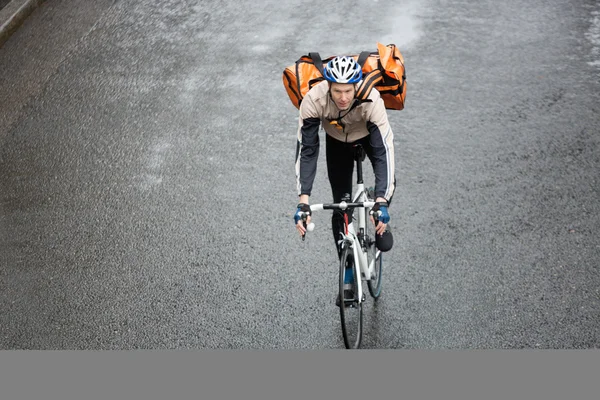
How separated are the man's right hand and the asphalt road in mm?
1162

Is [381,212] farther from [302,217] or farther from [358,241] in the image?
[358,241]

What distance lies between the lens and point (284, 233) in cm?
633

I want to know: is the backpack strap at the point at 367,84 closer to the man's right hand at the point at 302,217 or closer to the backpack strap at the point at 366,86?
the backpack strap at the point at 366,86

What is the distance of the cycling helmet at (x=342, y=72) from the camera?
14.2ft

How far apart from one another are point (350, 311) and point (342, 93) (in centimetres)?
171

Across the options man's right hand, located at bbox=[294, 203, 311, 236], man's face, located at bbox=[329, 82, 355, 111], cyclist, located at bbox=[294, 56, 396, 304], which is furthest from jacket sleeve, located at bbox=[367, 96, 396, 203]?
man's right hand, located at bbox=[294, 203, 311, 236]

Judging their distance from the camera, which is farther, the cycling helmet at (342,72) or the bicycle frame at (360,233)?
the bicycle frame at (360,233)

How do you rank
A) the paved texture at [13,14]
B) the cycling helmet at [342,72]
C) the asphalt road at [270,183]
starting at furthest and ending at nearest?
the paved texture at [13,14] → the asphalt road at [270,183] → the cycling helmet at [342,72]

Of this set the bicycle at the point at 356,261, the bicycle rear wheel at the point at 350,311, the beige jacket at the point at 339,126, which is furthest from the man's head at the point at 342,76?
the bicycle rear wheel at the point at 350,311

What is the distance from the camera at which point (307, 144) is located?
4652 mm

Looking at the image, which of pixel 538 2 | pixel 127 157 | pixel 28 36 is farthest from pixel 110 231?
pixel 538 2

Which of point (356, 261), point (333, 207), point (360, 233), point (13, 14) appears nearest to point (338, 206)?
point (333, 207)

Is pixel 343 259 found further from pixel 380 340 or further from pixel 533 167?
pixel 533 167

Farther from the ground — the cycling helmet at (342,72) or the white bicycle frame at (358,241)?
the cycling helmet at (342,72)
